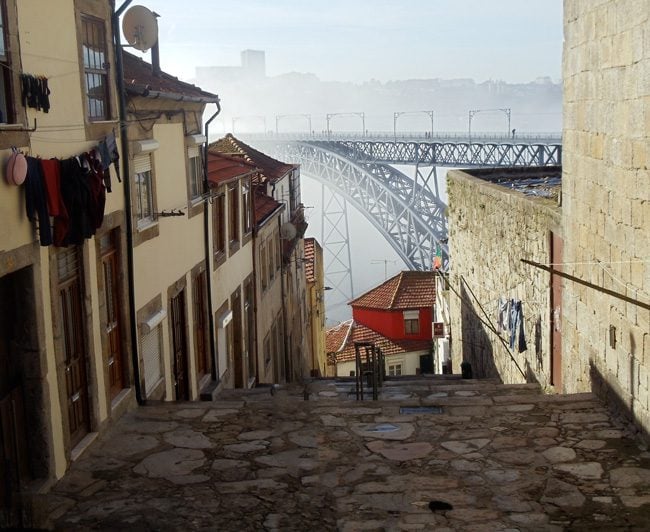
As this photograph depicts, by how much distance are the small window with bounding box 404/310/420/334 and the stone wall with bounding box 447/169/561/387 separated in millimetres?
13535

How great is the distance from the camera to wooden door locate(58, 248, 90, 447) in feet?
17.1

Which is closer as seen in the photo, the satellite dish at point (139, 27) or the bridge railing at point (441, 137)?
the satellite dish at point (139, 27)

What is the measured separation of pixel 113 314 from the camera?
20.5 ft

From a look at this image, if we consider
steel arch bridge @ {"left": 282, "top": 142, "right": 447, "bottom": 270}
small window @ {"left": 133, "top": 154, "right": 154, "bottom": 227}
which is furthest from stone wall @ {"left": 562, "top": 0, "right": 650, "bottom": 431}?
steel arch bridge @ {"left": 282, "top": 142, "right": 447, "bottom": 270}

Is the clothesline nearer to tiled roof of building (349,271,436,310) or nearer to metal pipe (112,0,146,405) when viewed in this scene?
metal pipe (112,0,146,405)

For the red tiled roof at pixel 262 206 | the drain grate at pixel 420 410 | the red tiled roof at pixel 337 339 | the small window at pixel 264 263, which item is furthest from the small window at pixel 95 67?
the red tiled roof at pixel 337 339

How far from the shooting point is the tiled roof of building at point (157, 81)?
7449mm

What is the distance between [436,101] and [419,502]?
380 feet

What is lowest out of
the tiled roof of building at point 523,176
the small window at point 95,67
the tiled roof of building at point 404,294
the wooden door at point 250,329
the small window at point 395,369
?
the small window at point 395,369

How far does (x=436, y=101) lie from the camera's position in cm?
11694

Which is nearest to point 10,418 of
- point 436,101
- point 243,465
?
point 243,465

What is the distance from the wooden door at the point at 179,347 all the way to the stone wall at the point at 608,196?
3.51m

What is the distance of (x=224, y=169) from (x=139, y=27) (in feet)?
12.7

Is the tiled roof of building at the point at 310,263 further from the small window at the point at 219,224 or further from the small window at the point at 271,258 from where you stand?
the small window at the point at 219,224
